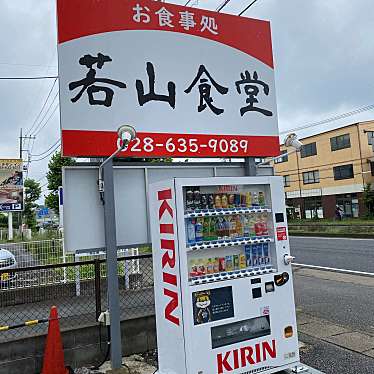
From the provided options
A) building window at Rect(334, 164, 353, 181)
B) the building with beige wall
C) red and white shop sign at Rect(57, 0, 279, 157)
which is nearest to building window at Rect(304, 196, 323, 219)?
the building with beige wall

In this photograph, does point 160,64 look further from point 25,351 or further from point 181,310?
point 25,351

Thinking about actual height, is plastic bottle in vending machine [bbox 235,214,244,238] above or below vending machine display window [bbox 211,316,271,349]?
above

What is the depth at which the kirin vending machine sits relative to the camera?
3.55 metres

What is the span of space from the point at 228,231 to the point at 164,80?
85.0 inches

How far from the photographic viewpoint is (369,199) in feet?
96.7

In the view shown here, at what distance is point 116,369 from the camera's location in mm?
4070

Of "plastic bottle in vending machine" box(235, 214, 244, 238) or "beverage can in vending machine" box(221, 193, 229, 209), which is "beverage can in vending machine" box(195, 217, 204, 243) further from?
"plastic bottle in vending machine" box(235, 214, 244, 238)

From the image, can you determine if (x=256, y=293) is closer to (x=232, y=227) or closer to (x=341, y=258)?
(x=232, y=227)

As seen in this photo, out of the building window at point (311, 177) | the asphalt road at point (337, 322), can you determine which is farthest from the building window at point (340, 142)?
the asphalt road at point (337, 322)

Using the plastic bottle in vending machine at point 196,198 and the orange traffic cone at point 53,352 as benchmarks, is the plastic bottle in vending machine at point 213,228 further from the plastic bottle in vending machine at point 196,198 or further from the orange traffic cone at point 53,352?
the orange traffic cone at point 53,352

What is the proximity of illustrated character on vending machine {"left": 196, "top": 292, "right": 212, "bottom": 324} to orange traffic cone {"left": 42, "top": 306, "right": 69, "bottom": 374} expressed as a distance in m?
1.60

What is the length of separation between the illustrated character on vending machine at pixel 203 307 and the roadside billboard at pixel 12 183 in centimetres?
1601

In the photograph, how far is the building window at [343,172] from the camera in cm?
3259

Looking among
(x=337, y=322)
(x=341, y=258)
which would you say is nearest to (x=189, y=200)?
(x=337, y=322)
